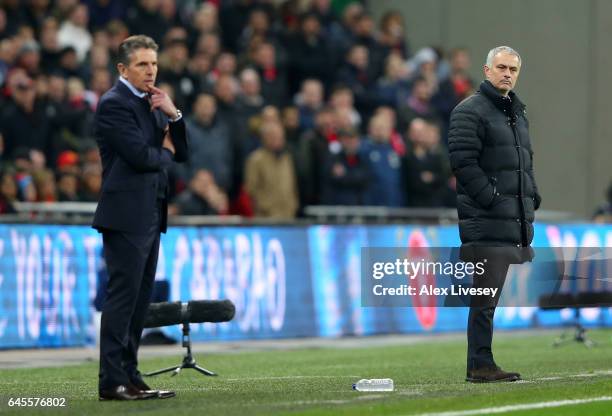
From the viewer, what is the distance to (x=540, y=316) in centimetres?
2131

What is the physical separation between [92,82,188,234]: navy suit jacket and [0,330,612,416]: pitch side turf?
125cm

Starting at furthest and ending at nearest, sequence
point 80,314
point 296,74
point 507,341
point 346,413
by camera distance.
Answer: point 296,74 < point 507,341 < point 80,314 < point 346,413

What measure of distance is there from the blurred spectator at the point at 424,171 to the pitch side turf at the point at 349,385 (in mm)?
5063

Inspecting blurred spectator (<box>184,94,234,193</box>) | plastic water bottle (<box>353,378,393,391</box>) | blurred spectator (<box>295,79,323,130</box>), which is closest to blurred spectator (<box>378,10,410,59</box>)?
blurred spectator (<box>295,79,323,130</box>)

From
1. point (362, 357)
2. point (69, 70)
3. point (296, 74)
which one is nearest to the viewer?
point (362, 357)

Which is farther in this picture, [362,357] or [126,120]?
[362,357]

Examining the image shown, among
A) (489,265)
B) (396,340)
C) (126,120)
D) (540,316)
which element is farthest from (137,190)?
(540,316)

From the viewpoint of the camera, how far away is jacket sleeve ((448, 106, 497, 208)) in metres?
11.2

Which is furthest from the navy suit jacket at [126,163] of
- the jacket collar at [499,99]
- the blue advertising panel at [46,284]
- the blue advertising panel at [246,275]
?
the blue advertising panel at [246,275]

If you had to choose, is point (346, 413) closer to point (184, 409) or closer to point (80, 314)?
point (184, 409)

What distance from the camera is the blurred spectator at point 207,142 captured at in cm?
2044

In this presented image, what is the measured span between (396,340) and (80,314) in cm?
411

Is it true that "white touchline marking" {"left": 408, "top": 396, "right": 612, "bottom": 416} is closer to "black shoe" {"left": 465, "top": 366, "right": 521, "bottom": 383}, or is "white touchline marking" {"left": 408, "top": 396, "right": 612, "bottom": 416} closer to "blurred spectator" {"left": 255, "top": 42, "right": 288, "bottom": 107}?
"black shoe" {"left": 465, "top": 366, "right": 521, "bottom": 383}

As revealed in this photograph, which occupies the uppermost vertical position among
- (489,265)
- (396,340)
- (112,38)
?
(112,38)
